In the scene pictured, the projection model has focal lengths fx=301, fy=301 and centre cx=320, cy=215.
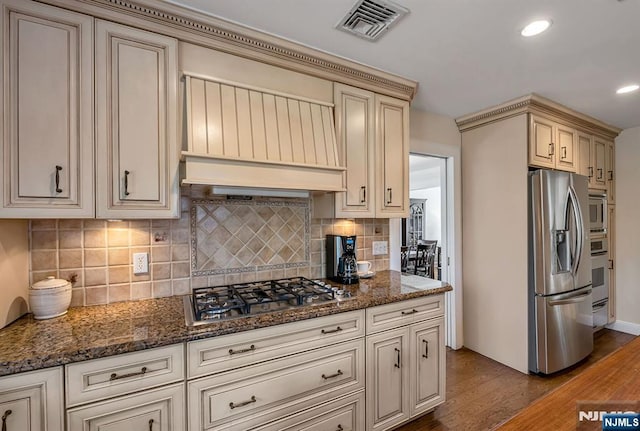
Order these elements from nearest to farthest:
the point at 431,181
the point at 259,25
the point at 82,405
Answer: the point at 82,405, the point at 259,25, the point at 431,181

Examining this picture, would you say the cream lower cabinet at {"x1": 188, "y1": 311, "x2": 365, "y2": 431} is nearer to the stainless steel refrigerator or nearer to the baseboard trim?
the stainless steel refrigerator

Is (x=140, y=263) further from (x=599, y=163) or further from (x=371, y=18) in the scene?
(x=599, y=163)

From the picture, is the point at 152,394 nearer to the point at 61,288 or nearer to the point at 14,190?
the point at 61,288

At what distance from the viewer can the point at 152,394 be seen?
1.27m

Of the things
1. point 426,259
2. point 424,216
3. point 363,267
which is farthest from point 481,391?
point 424,216

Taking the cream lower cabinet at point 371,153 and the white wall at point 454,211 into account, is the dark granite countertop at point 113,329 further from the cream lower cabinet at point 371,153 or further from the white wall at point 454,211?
the white wall at point 454,211

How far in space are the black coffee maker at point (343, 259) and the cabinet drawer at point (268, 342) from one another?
1.46ft

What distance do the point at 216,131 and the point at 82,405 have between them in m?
1.34

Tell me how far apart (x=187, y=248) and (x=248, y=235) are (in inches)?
15.6

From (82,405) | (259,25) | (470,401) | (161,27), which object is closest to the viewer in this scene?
(82,405)

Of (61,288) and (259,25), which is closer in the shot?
(61,288)

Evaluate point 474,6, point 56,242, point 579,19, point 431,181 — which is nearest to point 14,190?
point 56,242

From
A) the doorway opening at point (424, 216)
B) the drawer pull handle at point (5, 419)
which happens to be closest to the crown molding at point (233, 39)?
the drawer pull handle at point (5, 419)

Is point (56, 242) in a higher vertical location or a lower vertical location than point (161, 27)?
lower
